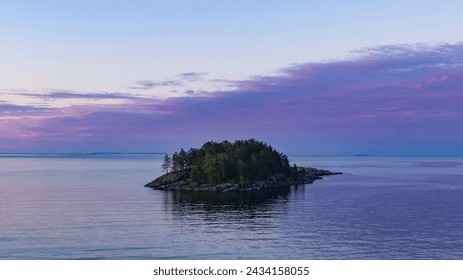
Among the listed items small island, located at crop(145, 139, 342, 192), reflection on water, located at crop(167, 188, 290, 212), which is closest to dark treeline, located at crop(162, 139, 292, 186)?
small island, located at crop(145, 139, 342, 192)

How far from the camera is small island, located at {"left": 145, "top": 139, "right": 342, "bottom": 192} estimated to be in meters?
139

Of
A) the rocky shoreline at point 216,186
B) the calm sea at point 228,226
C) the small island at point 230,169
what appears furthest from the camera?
the small island at point 230,169

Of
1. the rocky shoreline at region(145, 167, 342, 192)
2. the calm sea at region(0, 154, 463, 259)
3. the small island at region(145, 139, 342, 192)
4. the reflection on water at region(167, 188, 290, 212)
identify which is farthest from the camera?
the small island at region(145, 139, 342, 192)

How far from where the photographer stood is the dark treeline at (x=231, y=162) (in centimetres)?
14038

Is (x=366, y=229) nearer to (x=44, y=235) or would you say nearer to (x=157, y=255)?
(x=157, y=255)

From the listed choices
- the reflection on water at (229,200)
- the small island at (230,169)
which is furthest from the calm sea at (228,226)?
the small island at (230,169)

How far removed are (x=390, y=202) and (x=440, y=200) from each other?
15.6 meters

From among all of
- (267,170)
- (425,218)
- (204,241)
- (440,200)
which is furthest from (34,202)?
(440,200)

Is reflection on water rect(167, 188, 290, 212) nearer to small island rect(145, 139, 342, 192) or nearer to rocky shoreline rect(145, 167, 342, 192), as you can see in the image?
rocky shoreline rect(145, 167, 342, 192)

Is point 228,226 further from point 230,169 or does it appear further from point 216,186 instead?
point 230,169

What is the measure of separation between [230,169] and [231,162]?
2684mm

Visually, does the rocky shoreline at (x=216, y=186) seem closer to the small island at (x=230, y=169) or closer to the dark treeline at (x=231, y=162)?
the small island at (x=230, y=169)

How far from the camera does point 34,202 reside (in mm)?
105125

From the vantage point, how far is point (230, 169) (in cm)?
14275
